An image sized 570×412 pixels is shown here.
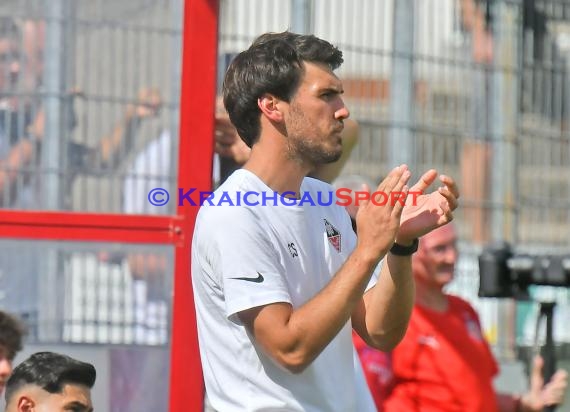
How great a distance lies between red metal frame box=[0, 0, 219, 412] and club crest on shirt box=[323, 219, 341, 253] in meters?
0.72

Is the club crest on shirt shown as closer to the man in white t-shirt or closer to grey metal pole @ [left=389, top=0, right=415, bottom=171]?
the man in white t-shirt

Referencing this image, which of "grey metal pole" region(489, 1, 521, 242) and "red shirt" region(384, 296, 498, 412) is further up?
"grey metal pole" region(489, 1, 521, 242)

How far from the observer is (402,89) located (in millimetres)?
7105

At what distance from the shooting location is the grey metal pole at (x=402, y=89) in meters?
7.05

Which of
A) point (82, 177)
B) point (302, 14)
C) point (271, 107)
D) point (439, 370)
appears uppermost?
point (302, 14)

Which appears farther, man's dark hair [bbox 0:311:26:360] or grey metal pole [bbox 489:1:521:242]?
grey metal pole [bbox 489:1:521:242]

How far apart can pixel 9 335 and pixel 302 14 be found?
2835 millimetres

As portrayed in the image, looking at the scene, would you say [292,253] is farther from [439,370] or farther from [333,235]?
[439,370]

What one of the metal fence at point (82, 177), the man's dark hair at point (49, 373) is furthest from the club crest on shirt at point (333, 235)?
the man's dark hair at point (49, 373)

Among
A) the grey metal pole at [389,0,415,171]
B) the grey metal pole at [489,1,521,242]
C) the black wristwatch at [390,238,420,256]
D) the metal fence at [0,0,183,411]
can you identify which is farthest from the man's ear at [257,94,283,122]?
the grey metal pole at [489,1,521,242]

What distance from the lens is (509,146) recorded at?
24.5 ft

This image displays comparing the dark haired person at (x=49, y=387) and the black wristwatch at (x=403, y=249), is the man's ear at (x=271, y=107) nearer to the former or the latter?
the black wristwatch at (x=403, y=249)

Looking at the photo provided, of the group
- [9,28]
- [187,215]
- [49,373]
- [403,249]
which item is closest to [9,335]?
[49,373]

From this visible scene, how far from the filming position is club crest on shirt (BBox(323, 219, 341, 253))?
11.4ft
